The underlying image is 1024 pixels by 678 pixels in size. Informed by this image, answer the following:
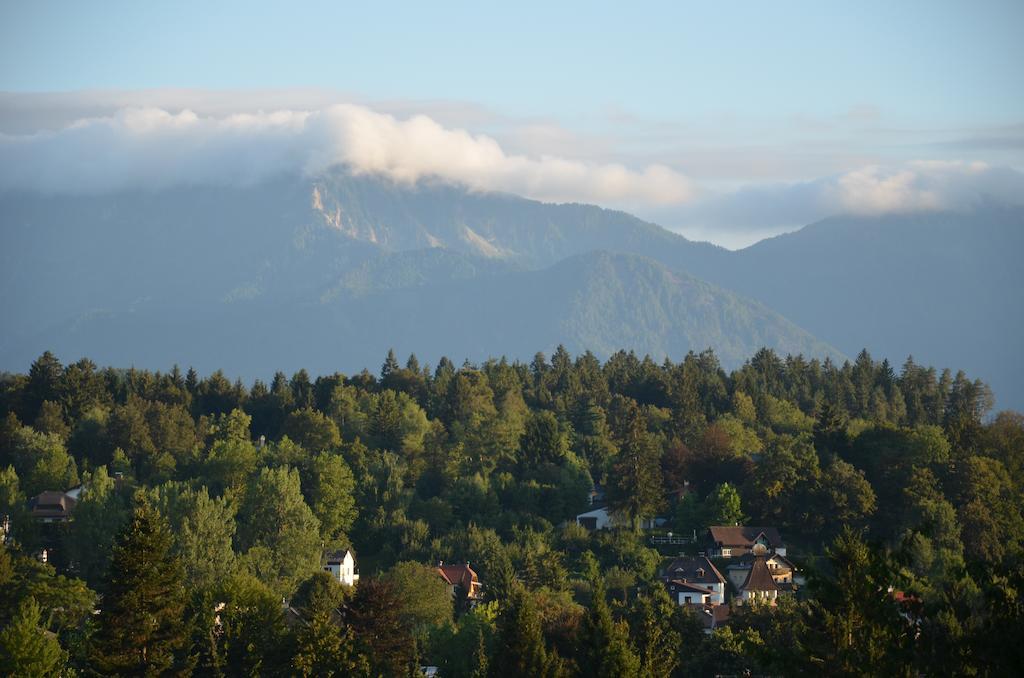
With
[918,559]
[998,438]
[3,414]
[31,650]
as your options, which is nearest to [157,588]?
[31,650]

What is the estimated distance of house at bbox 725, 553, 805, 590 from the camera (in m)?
91.6

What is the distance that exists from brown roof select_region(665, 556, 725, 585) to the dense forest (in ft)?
5.75

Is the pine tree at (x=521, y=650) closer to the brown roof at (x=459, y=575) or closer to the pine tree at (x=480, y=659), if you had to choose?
the pine tree at (x=480, y=659)

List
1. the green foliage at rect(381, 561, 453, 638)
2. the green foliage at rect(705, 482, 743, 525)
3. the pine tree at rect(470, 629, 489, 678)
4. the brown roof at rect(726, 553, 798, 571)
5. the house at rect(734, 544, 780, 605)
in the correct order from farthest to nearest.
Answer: the green foliage at rect(705, 482, 743, 525), the brown roof at rect(726, 553, 798, 571), the house at rect(734, 544, 780, 605), the green foliage at rect(381, 561, 453, 638), the pine tree at rect(470, 629, 489, 678)

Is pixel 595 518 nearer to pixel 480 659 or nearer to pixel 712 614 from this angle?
pixel 712 614

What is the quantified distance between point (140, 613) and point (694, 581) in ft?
123

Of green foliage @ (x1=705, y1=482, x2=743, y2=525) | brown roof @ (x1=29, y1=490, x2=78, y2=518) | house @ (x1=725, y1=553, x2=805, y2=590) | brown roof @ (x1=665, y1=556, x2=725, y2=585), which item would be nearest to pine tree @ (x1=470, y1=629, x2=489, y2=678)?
brown roof @ (x1=665, y1=556, x2=725, y2=585)

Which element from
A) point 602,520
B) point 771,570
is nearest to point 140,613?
point 771,570

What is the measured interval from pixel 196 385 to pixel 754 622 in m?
76.8

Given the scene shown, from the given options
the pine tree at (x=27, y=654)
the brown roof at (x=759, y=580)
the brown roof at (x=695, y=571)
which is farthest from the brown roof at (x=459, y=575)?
the pine tree at (x=27, y=654)

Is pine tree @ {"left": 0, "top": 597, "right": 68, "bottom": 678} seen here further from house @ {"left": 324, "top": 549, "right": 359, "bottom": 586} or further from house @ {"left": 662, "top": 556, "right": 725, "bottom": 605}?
house @ {"left": 662, "top": 556, "right": 725, "bottom": 605}

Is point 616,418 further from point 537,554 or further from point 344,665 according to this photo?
point 344,665

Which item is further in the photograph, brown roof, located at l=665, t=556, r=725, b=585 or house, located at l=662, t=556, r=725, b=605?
brown roof, located at l=665, t=556, r=725, b=585

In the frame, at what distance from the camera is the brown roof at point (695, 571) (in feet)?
294
